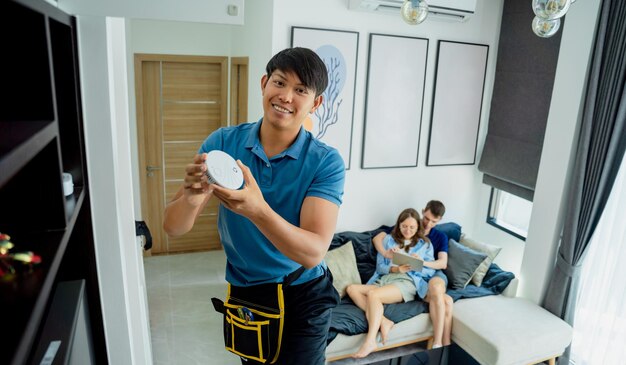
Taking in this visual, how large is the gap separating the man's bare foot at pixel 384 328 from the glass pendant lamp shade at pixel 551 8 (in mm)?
2337

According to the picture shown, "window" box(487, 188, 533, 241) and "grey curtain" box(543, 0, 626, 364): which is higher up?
"grey curtain" box(543, 0, 626, 364)

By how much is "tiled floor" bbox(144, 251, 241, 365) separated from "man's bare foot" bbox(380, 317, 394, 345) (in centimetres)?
105

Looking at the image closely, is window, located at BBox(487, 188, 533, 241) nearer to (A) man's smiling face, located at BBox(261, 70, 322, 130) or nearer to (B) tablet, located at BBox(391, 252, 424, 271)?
(B) tablet, located at BBox(391, 252, 424, 271)

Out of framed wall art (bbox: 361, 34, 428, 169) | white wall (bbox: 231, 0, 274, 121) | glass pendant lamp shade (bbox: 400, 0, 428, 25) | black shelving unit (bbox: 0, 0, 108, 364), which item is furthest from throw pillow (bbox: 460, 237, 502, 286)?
black shelving unit (bbox: 0, 0, 108, 364)

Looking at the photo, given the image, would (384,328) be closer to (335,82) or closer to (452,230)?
(452,230)

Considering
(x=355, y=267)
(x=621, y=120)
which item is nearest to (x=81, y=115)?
(x=355, y=267)

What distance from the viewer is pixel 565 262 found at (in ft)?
11.3

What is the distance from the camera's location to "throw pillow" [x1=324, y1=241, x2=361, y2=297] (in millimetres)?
3645

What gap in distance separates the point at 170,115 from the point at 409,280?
2.84 m

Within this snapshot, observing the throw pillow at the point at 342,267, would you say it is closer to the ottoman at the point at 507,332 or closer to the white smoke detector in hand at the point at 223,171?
the ottoman at the point at 507,332

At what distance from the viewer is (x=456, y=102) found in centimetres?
433

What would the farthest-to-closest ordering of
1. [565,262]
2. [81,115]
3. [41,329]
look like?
1. [565,262]
2. [81,115]
3. [41,329]

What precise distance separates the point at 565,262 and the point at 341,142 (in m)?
1.92

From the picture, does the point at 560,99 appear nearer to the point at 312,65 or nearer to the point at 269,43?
the point at 269,43
